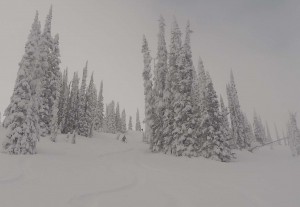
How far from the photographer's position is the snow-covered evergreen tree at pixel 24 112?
67.2ft

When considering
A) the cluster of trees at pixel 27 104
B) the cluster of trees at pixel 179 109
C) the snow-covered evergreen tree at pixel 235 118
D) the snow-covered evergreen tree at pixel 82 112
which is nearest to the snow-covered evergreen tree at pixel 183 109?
the cluster of trees at pixel 179 109

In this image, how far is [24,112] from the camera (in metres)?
21.7

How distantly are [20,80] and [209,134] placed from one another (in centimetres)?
1829

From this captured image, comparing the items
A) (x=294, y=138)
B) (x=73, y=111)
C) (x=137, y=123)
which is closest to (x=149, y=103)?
(x=73, y=111)

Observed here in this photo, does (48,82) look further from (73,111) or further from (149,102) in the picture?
(149,102)

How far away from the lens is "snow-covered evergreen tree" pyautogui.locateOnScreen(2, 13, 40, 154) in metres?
20.5

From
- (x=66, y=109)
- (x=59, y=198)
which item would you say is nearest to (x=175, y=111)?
(x=59, y=198)

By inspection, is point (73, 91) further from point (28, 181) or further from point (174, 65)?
point (28, 181)

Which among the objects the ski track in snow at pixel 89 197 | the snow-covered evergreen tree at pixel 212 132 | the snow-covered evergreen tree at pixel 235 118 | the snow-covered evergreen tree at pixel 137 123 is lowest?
the ski track in snow at pixel 89 197

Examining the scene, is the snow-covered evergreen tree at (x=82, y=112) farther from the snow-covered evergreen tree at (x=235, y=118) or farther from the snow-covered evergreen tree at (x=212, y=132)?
the snow-covered evergreen tree at (x=235, y=118)

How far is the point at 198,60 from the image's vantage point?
52312 millimetres

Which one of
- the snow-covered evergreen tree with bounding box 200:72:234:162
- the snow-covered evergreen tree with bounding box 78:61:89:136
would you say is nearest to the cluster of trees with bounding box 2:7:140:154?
the snow-covered evergreen tree with bounding box 78:61:89:136

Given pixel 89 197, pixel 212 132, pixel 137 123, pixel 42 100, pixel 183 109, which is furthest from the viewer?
pixel 137 123

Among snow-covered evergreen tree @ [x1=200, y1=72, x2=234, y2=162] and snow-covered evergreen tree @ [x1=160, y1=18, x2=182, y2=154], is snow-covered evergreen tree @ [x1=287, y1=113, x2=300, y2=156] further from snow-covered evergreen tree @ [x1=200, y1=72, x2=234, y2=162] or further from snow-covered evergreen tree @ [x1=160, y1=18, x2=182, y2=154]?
snow-covered evergreen tree @ [x1=160, y1=18, x2=182, y2=154]
